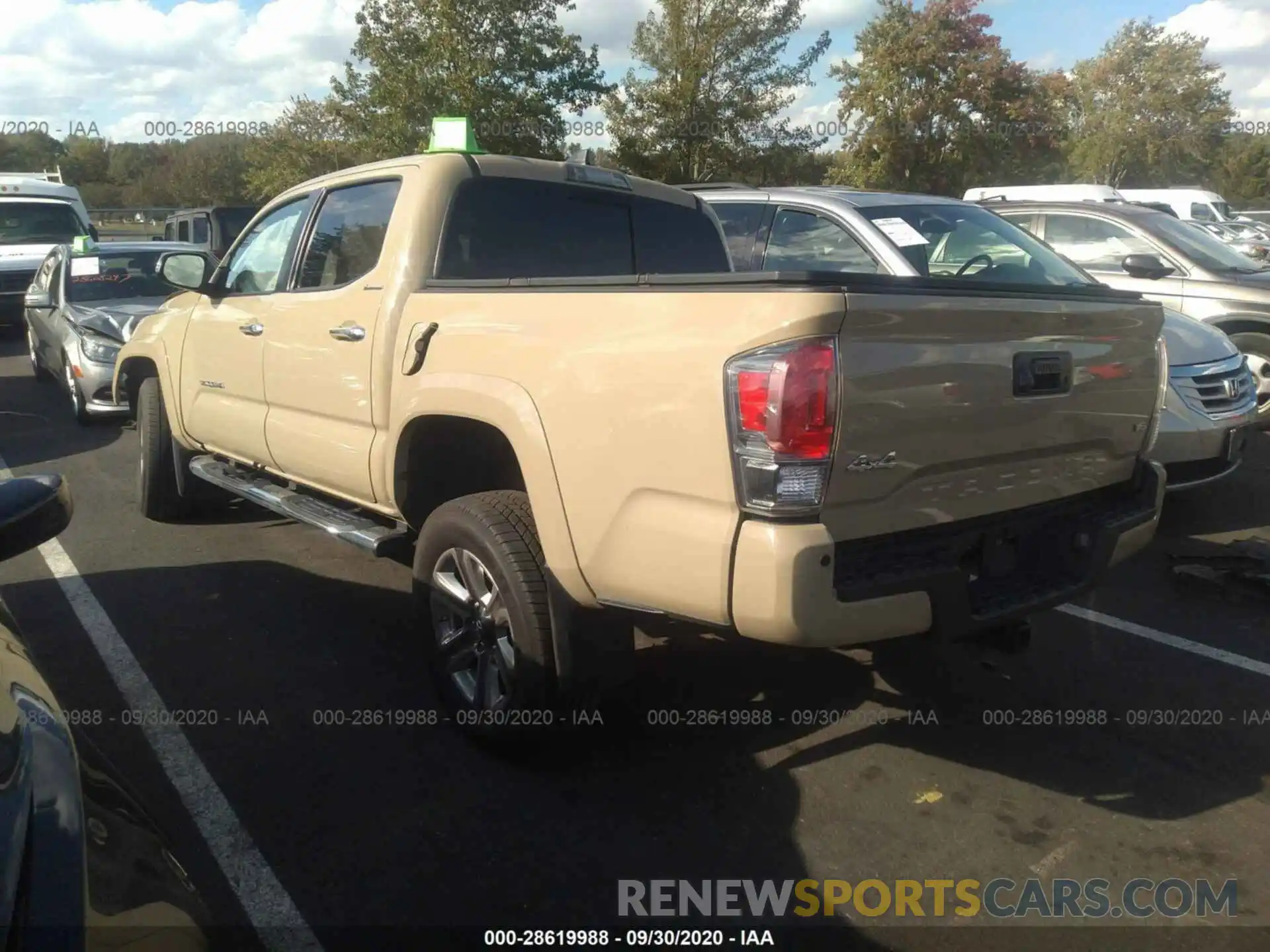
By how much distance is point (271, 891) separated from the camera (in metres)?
2.90

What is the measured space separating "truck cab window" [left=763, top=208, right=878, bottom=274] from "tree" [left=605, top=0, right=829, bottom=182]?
16.2 m

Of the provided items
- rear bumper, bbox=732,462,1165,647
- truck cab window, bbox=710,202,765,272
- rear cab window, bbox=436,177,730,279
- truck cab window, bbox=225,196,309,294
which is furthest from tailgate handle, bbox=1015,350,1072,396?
truck cab window, bbox=710,202,765,272

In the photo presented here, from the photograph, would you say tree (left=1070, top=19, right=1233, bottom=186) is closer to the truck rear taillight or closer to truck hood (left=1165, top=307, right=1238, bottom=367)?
truck hood (left=1165, top=307, right=1238, bottom=367)

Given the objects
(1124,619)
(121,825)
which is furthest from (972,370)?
(1124,619)

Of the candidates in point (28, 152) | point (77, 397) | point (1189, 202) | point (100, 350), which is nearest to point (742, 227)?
point (100, 350)

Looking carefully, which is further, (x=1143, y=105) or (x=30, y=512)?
(x=1143, y=105)

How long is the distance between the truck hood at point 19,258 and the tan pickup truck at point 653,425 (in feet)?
42.8

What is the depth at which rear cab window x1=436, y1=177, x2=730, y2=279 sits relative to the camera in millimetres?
4055

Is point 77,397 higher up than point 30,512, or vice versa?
point 30,512

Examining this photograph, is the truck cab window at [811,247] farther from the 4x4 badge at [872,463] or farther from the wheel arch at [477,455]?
the 4x4 badge at [872,463]

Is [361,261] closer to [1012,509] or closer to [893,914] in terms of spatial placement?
[1012,509]

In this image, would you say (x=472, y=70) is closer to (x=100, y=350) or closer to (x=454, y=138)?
(x=100, y=350)

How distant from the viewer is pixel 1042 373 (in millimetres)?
3088

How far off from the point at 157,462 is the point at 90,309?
14.1 feet
